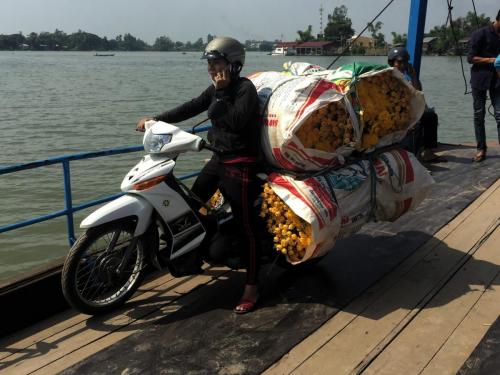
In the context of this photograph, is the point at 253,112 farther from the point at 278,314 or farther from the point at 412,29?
the point at 412,29

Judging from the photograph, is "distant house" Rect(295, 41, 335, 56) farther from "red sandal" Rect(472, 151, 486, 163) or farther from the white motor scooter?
the white motor scooter

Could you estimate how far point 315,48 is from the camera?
4353 inches

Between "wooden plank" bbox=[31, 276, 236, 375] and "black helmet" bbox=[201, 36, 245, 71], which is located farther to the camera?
"black helmet" bbox=[201, 36, 245, 71]

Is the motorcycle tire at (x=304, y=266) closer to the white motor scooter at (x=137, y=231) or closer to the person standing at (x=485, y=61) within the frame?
the white motor scooter at (x=137, y=231)

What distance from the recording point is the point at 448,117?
20.2 m

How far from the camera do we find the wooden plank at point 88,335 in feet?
9.43

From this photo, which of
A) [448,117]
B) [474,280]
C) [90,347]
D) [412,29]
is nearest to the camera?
[90,347]

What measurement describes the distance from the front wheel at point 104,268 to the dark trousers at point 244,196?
0.61m

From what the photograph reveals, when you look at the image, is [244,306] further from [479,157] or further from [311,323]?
[479,157]

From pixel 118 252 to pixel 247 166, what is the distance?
958 millimetres

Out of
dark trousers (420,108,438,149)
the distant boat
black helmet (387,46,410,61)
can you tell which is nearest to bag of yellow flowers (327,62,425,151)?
black helmet (387,46,410,61)

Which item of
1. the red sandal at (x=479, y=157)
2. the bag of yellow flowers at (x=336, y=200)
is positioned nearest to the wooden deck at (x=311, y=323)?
the bag of yellow flowers at (x=336, y=200)

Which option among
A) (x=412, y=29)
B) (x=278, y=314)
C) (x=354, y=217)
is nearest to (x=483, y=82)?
(x=412, y=29)

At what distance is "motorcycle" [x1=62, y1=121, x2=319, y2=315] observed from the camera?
3.13 m
